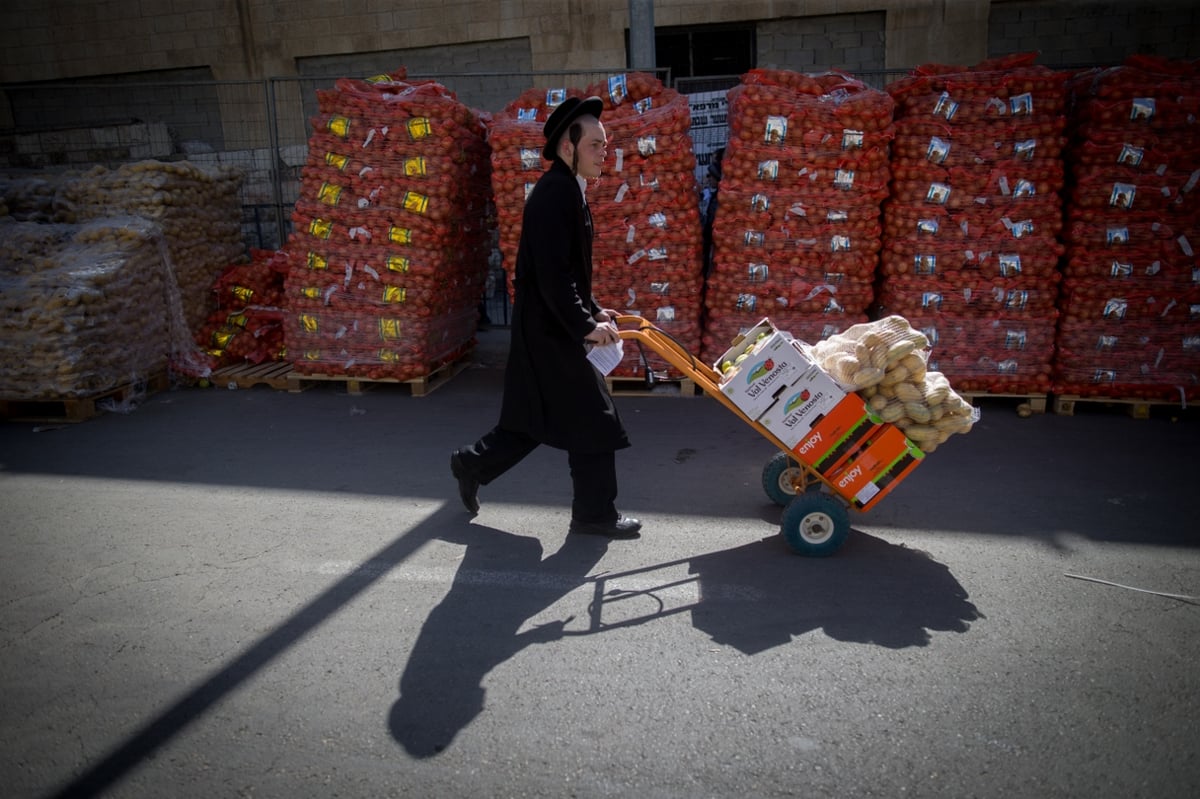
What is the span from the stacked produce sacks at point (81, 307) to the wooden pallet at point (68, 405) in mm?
62

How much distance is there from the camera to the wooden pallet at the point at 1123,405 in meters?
6.60

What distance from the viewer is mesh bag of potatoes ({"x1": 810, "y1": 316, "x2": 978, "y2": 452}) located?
12.5 ft

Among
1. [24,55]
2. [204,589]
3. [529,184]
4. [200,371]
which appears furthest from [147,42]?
[204,589]

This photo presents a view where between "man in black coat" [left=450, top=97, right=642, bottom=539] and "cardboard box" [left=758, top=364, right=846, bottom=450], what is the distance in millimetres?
807

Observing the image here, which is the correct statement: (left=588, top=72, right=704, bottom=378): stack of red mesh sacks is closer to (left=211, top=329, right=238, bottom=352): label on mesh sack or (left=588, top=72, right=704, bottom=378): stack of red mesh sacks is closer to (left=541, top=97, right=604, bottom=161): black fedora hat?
(left=541, top=97, right=604, bottom=161): black fedora hat

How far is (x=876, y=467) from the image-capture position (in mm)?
3951

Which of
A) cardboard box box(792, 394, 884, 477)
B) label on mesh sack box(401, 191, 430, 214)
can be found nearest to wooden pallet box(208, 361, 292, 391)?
label on mesh sack box(401, 191, 430, 214)

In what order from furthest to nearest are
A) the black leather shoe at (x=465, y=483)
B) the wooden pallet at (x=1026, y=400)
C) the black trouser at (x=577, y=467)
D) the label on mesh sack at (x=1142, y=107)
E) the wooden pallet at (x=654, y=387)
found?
the wooden pallet at (x=654, y=387) < the wooden pallet at (x=1026, y=400) < the label on mesh sack at (x=1142, y=107) < the black leather shoe at (x=465, y=483) < the black trouser at (x=577, y=467)

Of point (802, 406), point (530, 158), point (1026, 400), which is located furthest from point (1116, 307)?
point (530, 158)

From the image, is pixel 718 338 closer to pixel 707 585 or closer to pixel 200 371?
pixel 707 585

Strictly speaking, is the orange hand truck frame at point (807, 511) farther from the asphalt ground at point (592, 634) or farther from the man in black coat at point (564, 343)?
the man in black coat at point (564, 343)

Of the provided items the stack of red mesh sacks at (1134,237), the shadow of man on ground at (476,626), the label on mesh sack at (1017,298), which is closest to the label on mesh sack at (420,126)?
the shadow of man on ground at (476,626)

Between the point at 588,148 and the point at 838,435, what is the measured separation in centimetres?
194

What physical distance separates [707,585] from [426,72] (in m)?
12.1
